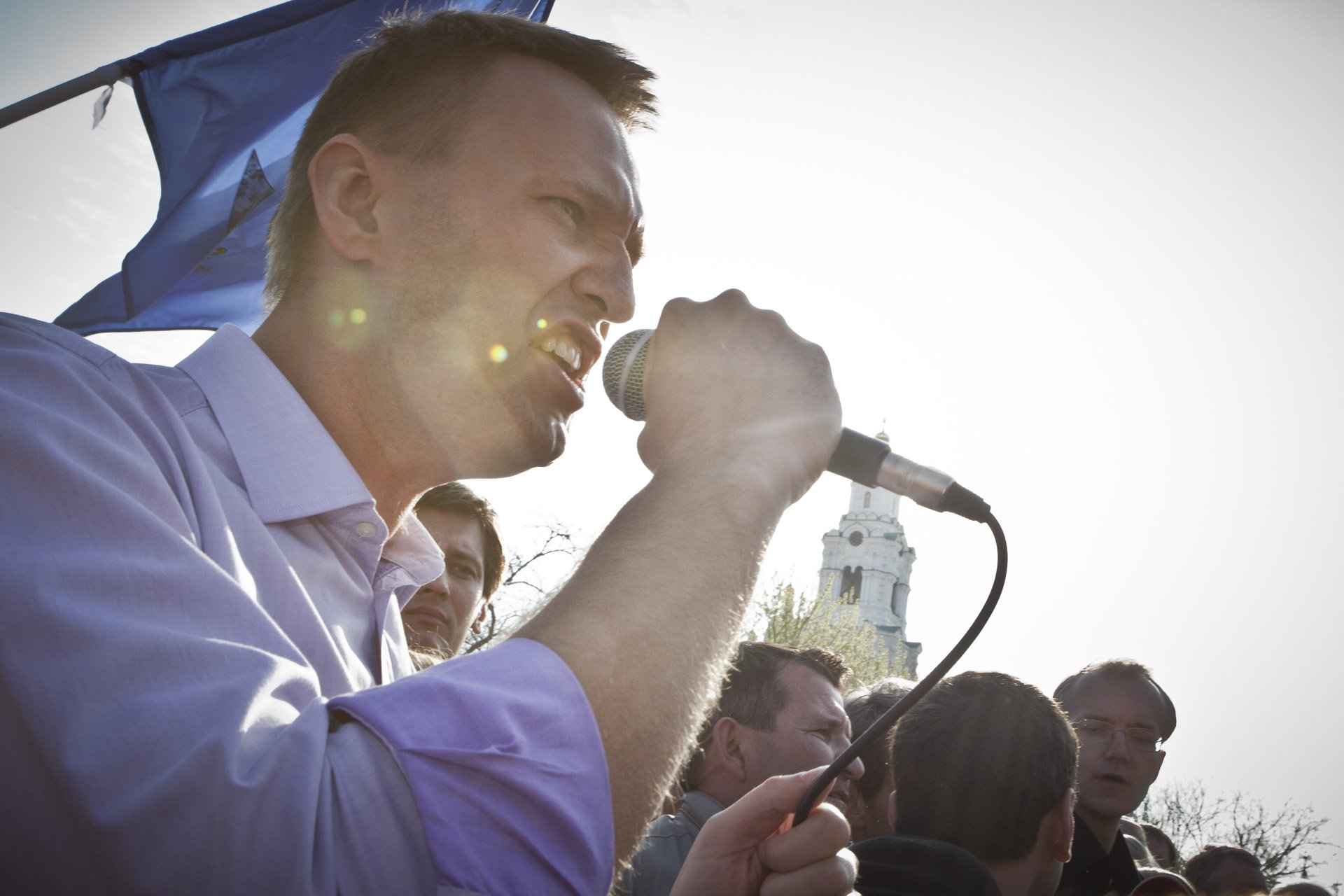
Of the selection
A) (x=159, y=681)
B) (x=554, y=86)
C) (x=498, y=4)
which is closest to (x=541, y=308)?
(x=554, y=86)

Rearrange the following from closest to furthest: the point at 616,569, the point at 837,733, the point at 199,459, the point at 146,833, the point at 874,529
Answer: the point at 146,833, the point at 616,569, the point at 199,459, the point at 837,733, the point at 874,529

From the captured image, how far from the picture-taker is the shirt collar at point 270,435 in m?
1.37

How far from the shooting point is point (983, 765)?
308 centimetres

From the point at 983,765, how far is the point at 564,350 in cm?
234

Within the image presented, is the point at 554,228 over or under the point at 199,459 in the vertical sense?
over

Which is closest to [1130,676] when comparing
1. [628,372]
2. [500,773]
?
[628,372]

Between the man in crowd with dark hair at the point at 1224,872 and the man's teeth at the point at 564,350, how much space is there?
683cm

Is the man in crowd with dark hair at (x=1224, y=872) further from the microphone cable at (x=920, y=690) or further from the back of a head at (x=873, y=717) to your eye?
the microphone cable at (x=920, y=690)

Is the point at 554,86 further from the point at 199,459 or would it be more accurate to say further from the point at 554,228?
the point at 199,459

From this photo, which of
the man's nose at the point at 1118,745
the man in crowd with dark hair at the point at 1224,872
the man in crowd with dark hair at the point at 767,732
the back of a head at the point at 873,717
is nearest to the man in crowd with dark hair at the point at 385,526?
the man in crowd with dark hair at the point at 767,732

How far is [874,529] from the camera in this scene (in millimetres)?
73875

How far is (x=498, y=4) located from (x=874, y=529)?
72.1 meters

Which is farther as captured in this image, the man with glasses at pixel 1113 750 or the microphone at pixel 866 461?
the man with glasses at pixel 1113 750

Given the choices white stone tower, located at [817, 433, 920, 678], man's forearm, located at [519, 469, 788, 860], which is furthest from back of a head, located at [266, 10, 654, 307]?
white stone tower, located at [817, 433, 920, 678]
